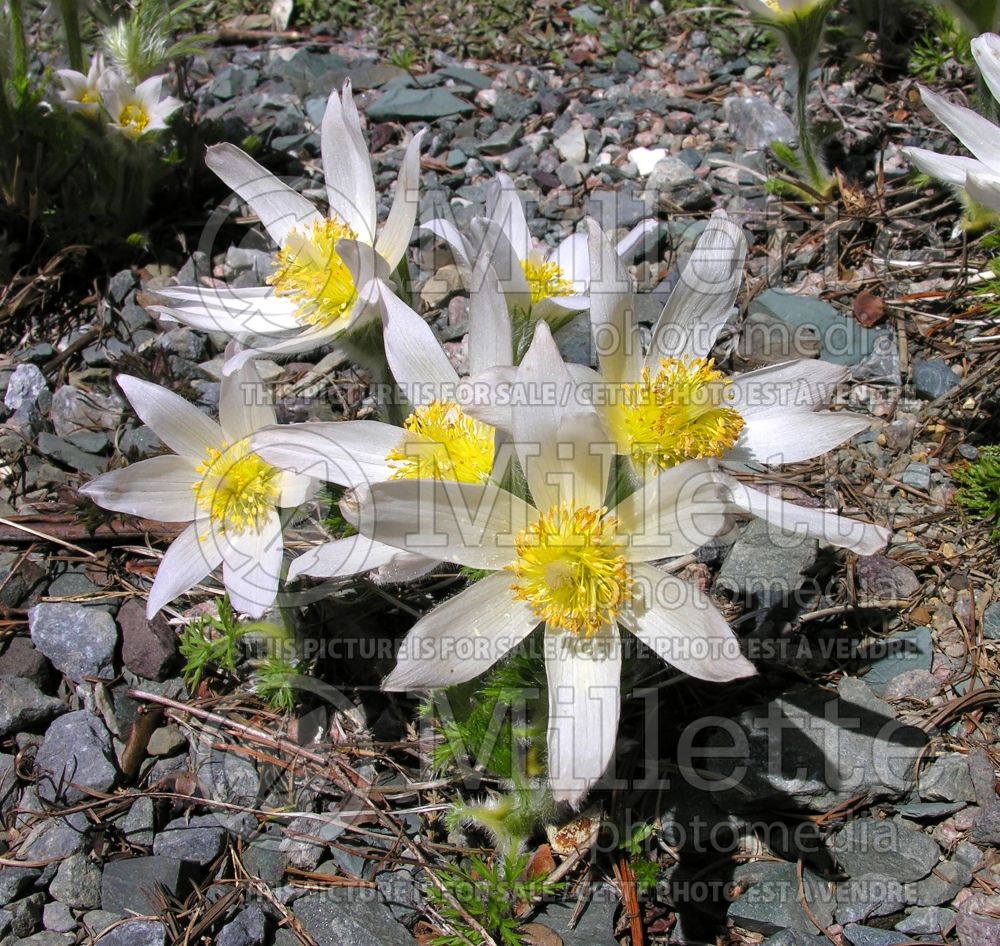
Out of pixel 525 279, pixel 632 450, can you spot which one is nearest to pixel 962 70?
pixel 525 279

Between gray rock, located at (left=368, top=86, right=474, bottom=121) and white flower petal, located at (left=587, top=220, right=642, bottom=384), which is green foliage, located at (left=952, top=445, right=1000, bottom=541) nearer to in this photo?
white flower petal, located at (left=587, top=220, right=642, bottom=384)

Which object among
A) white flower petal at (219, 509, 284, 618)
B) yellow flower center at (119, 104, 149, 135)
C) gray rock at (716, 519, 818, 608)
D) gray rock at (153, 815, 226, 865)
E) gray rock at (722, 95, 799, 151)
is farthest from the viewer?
gray rock at (722, 95, 799, 151)

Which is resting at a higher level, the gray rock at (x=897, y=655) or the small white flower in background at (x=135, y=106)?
the small white flower in background at (x=135, y=106)

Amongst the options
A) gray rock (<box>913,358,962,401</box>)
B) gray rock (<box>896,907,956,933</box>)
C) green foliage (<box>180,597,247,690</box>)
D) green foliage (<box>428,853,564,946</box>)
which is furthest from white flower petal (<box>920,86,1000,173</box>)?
green foliage (<box>180,597,247,690</box>)

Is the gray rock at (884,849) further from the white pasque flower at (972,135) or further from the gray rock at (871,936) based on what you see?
the white pasque flower at (972,135)

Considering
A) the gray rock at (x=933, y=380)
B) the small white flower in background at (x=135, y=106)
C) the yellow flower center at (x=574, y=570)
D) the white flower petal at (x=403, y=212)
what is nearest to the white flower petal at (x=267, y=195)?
the white flower petal at (x=403, y=212)

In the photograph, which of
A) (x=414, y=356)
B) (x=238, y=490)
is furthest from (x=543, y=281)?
(x=238, y=490)
